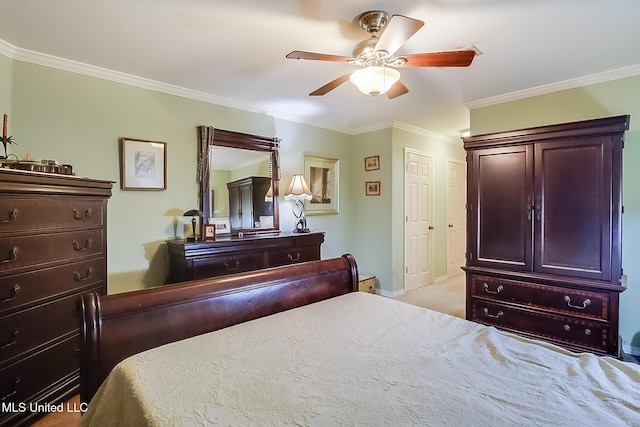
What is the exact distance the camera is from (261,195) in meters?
3.67

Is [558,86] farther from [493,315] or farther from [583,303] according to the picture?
[493,315]

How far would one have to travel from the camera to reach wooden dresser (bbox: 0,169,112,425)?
1702mm

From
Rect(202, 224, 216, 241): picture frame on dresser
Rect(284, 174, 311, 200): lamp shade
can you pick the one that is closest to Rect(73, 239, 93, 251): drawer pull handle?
Rect(202, 224, 216, 241): picture frame on dresser

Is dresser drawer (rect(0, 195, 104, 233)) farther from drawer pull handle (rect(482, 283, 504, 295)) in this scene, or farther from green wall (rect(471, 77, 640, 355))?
green wall (rect(471, 77, 640, 355))

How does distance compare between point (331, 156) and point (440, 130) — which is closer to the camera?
point (331, 156)

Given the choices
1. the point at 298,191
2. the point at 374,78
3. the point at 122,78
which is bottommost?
the point at 298,191

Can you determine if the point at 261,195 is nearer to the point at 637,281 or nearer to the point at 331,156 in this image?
the point at 331,156

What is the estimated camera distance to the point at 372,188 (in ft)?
14.8

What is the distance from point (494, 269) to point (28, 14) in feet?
12.4

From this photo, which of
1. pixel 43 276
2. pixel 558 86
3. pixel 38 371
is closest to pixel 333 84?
pixel 43 276

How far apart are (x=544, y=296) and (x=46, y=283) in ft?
11.6

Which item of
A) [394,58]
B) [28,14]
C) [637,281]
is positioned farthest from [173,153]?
[637,281]

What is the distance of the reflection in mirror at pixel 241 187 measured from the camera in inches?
128

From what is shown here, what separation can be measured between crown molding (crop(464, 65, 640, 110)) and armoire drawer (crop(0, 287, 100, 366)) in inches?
155
